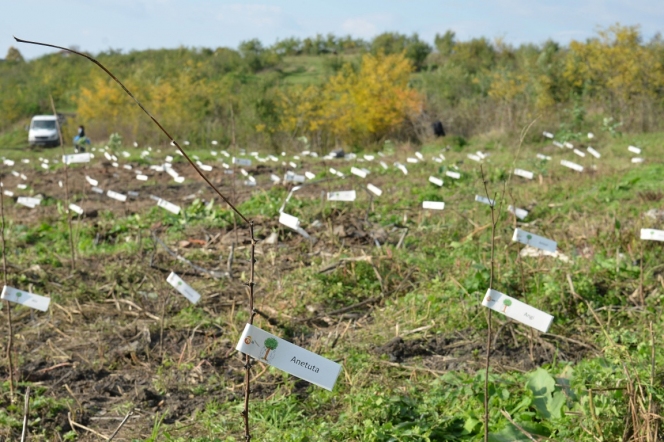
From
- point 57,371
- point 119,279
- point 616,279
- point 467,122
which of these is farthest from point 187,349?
point 467,122

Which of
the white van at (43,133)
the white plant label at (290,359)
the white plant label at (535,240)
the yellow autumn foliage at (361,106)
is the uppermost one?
the white plant label at (290,359)

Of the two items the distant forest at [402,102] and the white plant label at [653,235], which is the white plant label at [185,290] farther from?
the distant forest at [402,102]

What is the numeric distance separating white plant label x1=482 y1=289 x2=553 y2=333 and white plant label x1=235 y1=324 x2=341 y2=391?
88 centimetres

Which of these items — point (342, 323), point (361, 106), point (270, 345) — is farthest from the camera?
point (361, 106)

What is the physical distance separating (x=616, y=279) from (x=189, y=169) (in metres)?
11.1

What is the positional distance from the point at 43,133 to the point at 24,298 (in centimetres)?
2221

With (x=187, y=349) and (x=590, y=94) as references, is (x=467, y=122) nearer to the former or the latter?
(x=590, y=94)

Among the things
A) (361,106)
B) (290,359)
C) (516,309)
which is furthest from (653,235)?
(361,106)

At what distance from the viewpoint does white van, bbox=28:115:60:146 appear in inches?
944

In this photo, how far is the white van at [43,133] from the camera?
24.0 metres

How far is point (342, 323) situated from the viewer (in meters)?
4.79

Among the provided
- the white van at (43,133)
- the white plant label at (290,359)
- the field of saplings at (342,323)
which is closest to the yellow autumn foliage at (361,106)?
the white van at (43,133)

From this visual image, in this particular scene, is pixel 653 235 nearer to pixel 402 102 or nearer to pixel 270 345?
pixel 270 345

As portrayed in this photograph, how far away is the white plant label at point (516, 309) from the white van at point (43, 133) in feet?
77.4
